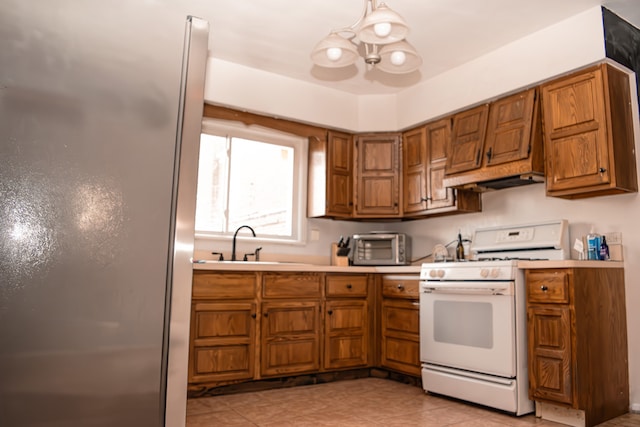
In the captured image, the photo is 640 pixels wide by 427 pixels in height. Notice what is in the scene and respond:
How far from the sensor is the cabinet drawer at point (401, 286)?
3.76m

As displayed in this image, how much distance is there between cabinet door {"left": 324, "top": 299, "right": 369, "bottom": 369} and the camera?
3859 mm

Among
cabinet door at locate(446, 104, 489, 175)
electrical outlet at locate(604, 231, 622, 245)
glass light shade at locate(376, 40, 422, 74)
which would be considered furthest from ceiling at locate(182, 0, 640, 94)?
electrical outlet at locate(604, 231, 622, 245)

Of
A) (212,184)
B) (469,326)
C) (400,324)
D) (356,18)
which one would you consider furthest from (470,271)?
(212,184)

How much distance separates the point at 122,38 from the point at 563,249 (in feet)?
10.2

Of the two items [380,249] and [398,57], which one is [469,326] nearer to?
[380,249]

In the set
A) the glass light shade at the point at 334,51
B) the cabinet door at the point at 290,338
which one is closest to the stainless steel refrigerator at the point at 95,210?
the glass light shade at the point at 334,51

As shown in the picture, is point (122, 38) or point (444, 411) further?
point (444, 411)

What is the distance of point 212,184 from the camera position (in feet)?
13.7

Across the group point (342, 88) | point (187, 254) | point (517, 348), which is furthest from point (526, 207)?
point (187, 254)

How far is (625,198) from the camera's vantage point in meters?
3.16

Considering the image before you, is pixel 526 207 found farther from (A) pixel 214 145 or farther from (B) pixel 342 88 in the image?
(A) pixel 214 145

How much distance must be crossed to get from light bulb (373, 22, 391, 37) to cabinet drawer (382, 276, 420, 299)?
198 centimetres

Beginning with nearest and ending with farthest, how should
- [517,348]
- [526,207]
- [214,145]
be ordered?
[517,348], [526,207], [214,145]

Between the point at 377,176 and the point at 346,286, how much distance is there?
43.7 inches
